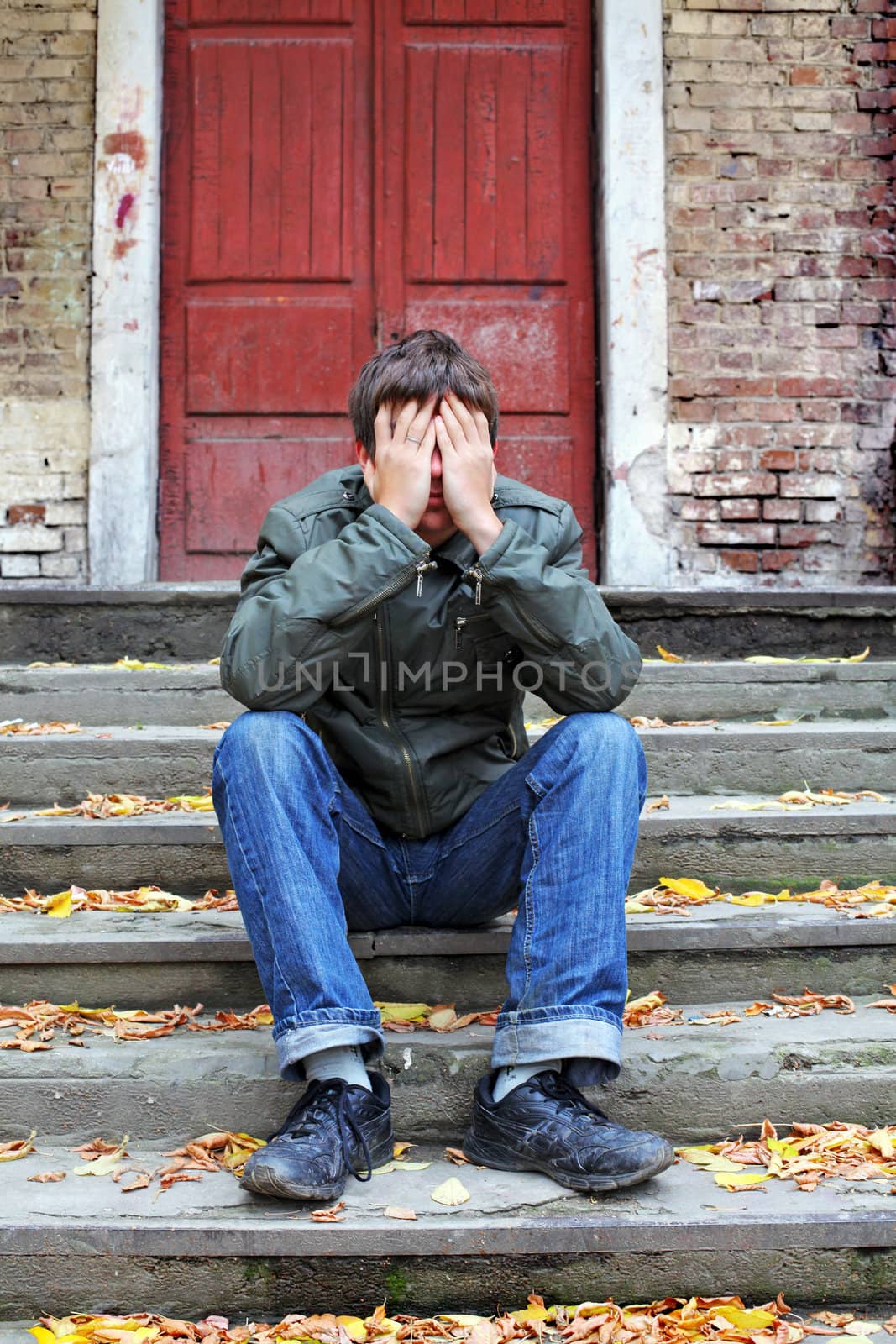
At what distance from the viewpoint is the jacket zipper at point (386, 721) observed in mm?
1996

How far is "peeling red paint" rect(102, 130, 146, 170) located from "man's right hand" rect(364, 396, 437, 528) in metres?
3.00

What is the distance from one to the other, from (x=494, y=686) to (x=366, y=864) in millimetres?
375

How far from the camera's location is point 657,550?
4516mm

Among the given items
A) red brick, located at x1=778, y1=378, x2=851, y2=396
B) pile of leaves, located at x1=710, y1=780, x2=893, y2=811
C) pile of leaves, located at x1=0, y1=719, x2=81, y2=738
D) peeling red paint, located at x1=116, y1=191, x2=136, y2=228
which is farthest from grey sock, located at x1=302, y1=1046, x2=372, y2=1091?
peeling red paint, located at x1=116, y1=191, x2=136, y2=228

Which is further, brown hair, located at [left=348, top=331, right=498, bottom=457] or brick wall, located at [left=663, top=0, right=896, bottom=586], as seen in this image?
brick wall, located at [left=663, top=0, right=896, bottom=586]

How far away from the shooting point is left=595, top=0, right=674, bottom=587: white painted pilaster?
4473 mm

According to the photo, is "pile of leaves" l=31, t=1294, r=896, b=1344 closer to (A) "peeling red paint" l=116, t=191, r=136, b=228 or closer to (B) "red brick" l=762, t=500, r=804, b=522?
(B) "red brick" l=762, t=500, r=804, b=522

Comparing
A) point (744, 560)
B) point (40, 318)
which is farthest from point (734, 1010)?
point (40, 318)

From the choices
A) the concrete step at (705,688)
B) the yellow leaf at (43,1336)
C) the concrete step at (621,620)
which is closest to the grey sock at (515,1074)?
the yellow leaf at (43,1336)

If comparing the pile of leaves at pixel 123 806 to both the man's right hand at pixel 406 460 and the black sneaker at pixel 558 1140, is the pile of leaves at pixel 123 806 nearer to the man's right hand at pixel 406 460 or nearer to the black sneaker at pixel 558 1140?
the man's right hand at pixel 406 460

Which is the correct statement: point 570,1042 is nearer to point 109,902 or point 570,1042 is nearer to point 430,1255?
point 430,1255

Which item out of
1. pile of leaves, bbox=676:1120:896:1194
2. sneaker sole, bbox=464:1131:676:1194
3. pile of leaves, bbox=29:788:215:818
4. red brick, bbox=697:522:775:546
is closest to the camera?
sneaker sole, bbox=464:1131:676:1194

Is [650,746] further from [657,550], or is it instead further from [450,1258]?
[657,550]

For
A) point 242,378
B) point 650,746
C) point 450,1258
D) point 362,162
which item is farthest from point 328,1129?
point 362,162
